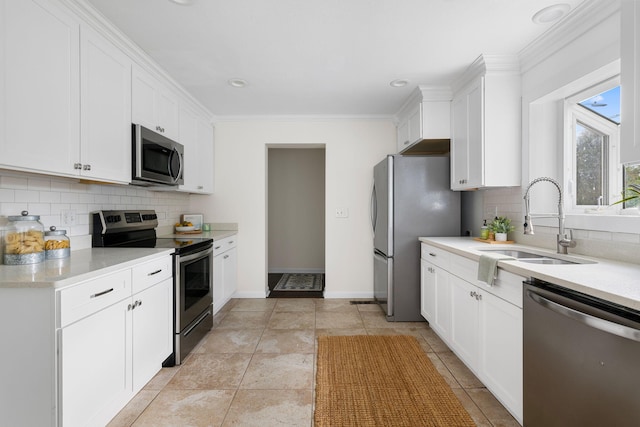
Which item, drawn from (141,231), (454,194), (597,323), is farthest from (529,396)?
(141,231)

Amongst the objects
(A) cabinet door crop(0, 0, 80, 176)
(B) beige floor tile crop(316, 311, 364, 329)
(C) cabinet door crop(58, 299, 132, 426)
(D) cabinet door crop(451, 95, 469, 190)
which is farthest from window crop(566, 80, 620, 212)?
(A) cabinet door crop(0, 0, 80, 176)

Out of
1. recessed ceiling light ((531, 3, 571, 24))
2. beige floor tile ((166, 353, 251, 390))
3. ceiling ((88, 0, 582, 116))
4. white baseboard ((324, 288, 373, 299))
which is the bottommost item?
beige floor tile ((166, 353, 251, 390))

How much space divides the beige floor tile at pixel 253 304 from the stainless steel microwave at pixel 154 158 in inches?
65.4

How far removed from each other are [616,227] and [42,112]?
3.18 m

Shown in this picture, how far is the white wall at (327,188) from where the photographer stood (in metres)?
4.21

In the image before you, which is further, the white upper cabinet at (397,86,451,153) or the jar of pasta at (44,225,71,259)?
the white upper cabinet at (397,86,451,153)

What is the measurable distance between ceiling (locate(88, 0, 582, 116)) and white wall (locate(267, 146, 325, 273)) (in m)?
2.57

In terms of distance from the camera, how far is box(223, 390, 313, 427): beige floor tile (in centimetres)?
178

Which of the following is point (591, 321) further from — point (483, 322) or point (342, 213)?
point (342, 213)

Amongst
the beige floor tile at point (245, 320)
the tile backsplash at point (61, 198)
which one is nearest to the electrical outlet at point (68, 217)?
the tile backsplash at point (61, 198)

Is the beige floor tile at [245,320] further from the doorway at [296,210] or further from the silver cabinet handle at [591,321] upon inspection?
the silver cabinet handle at [591,321]

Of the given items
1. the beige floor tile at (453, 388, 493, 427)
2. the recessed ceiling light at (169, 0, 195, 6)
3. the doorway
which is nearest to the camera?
the beige floor tile at (453, 388, 493, 427)

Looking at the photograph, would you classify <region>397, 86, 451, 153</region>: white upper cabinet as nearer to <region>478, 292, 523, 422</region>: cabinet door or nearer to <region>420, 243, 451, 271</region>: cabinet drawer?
<region>420, 243, 451, 271</region>: cabinet drawer

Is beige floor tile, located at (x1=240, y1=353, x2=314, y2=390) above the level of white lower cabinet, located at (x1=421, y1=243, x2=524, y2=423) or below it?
below
